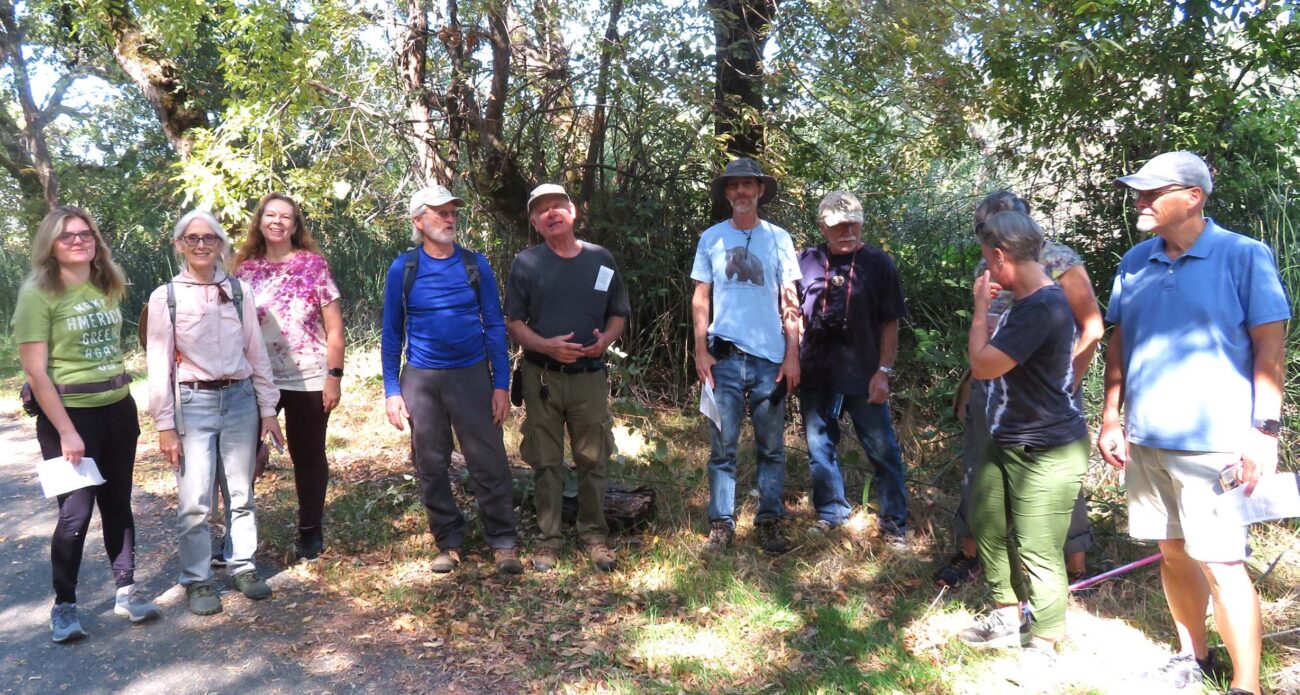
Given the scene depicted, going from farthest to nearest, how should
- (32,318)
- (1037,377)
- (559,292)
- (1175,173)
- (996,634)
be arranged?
(559,292) < (32,318) < (996,634) < (1037,377) < (1175,173)

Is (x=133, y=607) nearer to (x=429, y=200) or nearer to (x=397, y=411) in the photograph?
(x=397, y=411)

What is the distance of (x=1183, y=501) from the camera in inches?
114

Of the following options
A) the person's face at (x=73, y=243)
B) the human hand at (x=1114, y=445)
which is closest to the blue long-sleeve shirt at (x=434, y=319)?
the person's face at (x=73, y=243)

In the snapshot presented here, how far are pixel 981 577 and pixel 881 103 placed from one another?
3332mm

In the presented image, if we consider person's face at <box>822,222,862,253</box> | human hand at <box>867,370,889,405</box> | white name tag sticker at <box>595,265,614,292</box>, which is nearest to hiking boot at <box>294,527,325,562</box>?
white name tag sticker at <box>595,265,614,292</box>

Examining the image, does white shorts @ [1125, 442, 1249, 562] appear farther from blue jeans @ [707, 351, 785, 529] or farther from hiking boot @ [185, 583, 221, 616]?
hiking boot @ [185, 583, 221, 616]

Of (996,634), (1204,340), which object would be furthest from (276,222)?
(1204,340)

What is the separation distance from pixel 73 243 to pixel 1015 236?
3.77 meters

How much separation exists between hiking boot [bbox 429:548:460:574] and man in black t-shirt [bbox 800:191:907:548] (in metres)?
1.96

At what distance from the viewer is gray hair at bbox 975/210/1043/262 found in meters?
3.04

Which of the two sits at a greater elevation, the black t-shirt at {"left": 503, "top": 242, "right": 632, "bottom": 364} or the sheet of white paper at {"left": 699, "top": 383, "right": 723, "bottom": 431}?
the black t-shirt at {"left": 503, "top": 242, "right": 632, "bottom": 364}

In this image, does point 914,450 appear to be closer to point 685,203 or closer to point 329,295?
point 685,203

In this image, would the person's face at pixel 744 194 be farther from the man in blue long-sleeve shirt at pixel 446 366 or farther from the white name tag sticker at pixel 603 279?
the man in blue long-sleeve shirt at pixel 446 366

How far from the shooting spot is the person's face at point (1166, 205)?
9.31ft
